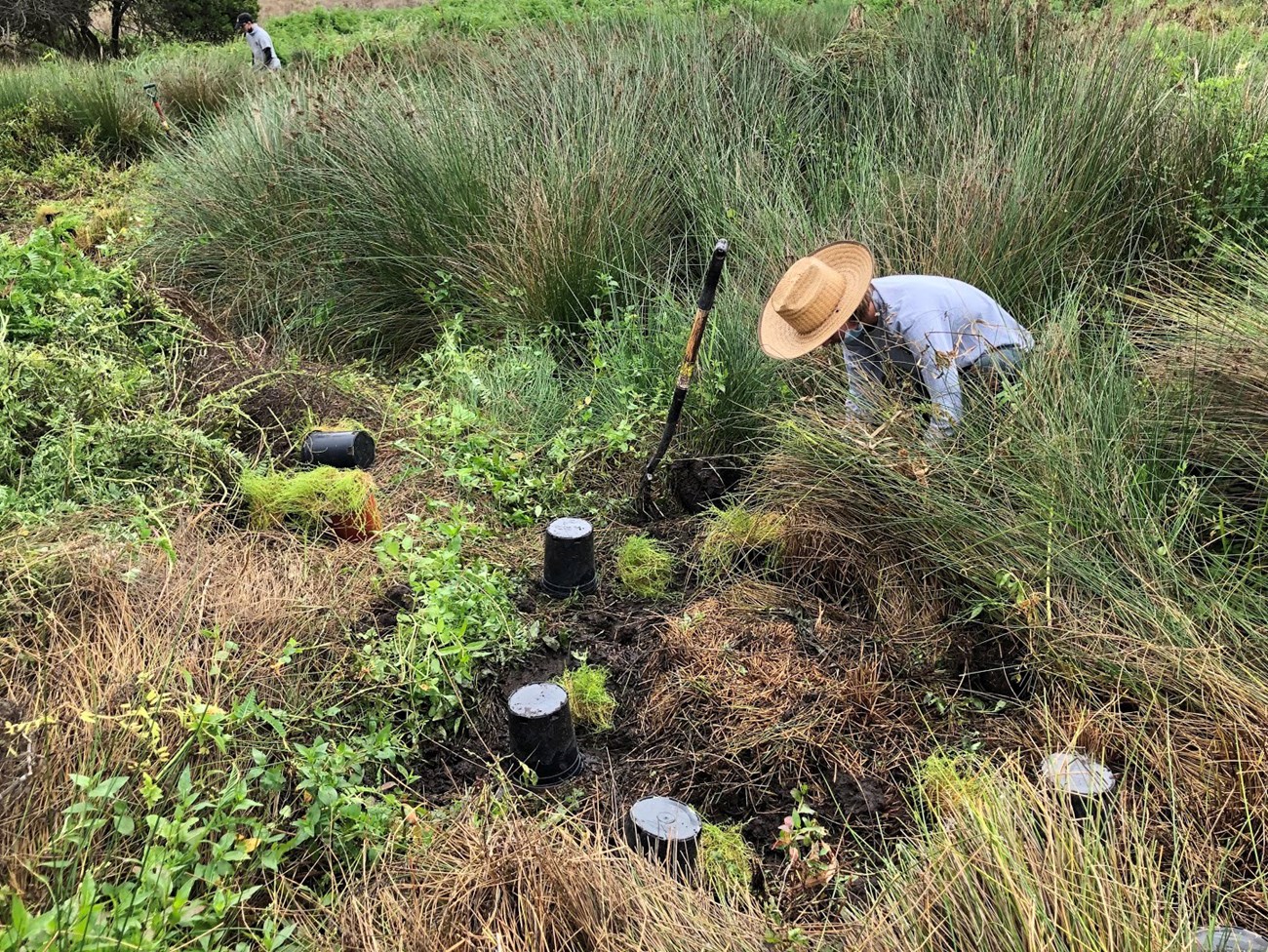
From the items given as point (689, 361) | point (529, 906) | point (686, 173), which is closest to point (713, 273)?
point (689, 361)

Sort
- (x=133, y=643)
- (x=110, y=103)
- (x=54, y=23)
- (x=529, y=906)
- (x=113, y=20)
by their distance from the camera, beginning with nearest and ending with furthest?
(x=529, y=906) → (x=133, y=643) → (x=110, y=103) → (x=54, y=23) → (x=113, y=20)

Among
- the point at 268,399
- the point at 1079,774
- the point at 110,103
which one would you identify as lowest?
the point at 1079,774

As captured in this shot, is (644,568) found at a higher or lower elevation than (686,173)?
lower

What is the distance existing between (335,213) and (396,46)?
153 inches

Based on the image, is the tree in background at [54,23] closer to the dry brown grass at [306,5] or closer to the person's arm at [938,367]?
the dry brown grass at [306,5]

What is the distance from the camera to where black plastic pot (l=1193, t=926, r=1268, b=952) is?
4.72 feet

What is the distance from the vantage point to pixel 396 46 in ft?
26.4

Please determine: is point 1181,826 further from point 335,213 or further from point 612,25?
point 612,25

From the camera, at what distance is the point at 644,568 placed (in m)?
2.93

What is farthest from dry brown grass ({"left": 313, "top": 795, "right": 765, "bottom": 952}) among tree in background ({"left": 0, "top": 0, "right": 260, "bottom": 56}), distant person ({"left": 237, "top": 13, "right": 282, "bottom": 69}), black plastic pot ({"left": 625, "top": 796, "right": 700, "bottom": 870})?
tree in background ({"left": 0, "top": 0, "right": 260, "bottom": 56})

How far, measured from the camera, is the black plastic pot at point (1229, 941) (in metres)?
1.44

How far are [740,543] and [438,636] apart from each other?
3.43ft

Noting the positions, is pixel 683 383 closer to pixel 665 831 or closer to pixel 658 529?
pixel 658 529

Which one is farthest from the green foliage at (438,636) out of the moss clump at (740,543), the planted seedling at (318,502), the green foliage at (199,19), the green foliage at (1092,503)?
the green foliage at (199,19)
